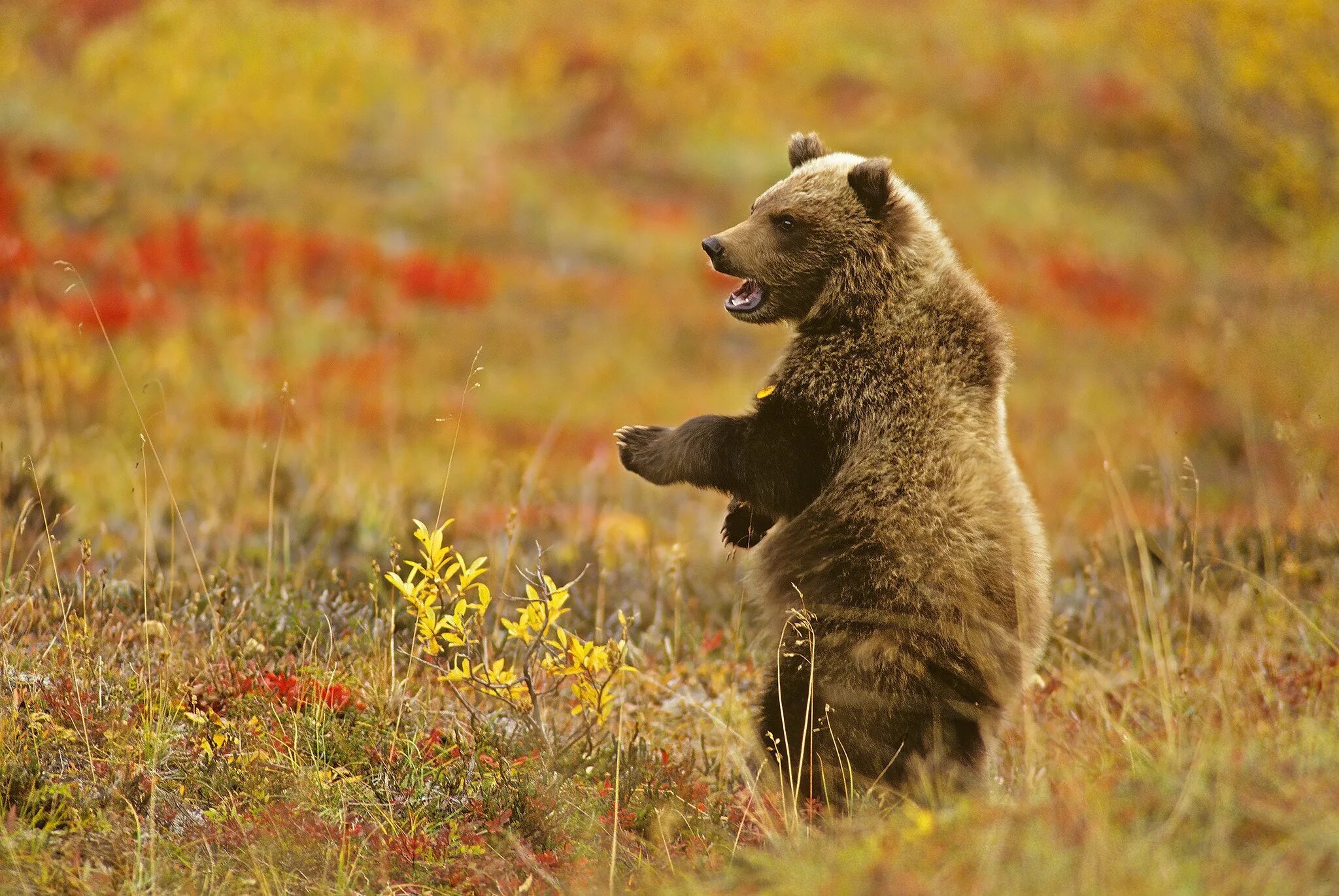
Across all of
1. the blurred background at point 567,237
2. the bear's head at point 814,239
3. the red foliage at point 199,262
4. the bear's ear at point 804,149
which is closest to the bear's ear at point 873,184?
the bear's head at point 814,239

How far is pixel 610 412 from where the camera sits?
12305mm

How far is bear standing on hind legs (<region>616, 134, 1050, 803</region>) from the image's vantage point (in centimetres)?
330

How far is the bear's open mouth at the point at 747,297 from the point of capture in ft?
13.4

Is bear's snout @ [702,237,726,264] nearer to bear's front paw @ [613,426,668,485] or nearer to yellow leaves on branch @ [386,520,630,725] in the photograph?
bear's front paw @ [613,426,668,485]

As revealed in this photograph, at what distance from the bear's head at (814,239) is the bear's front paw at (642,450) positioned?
0.58 meters

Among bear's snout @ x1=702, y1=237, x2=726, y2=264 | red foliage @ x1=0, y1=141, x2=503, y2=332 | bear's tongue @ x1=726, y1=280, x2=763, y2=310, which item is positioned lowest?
red foliage @ x1=0, y1=141, x2=503, y2=332

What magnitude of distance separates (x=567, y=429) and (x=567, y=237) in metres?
5.31

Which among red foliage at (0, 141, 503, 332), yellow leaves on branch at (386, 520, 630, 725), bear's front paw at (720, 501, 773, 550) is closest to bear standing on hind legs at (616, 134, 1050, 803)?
bear's front paw at (720, 501, 773, 550)

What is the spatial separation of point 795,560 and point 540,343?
10.1 m

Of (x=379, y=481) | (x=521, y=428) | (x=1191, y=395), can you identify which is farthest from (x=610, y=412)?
(x=1191, y=395)

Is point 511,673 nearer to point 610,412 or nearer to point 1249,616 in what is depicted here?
point 1249,616

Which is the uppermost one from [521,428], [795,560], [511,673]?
[795,560]

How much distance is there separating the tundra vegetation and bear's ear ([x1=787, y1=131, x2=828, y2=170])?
1734 mm

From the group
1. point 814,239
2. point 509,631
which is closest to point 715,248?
point 814,239
